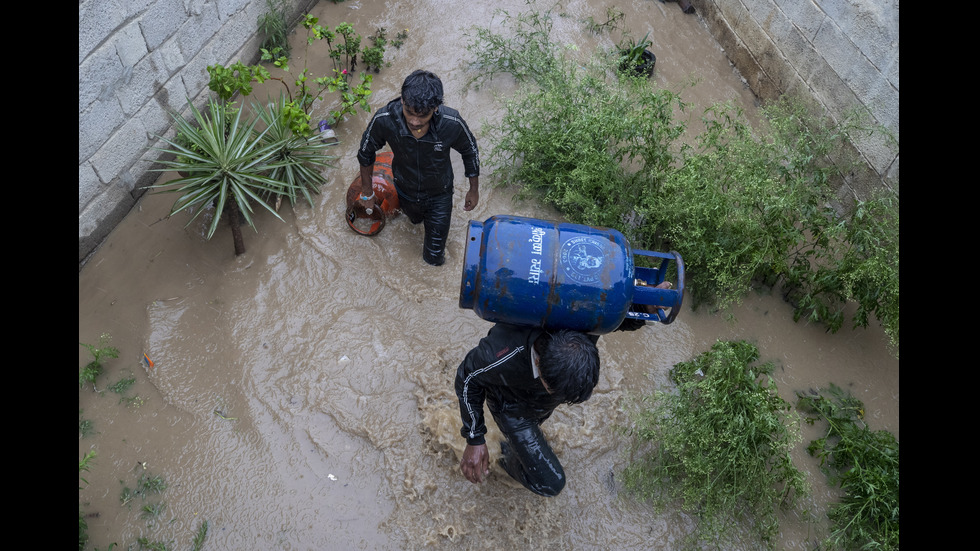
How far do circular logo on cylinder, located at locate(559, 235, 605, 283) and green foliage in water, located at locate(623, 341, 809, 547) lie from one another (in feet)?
4.38

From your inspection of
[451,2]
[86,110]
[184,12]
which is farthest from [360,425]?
[451,2]

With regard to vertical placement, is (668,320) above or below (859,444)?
above

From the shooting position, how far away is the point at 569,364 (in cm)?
228

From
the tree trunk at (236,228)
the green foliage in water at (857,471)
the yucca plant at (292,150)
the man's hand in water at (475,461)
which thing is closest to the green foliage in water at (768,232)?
the green foliage in water at (857,471)

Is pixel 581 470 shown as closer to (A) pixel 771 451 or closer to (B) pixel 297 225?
(A) pixel 771 451

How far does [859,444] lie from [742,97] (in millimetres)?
3791

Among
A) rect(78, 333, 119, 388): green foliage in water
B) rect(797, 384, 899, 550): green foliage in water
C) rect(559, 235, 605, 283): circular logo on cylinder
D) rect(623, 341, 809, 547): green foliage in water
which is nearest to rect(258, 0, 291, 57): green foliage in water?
rect(78, 333, 119, 388): green foliage in water

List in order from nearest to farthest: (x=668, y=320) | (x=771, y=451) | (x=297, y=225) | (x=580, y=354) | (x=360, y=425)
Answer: (x=580, y=354)
(x=668, y=320)
(x=771, y=451)
(x=360, y=425)
(x=297, y=225)

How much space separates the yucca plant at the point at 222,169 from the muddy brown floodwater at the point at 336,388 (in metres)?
0.27

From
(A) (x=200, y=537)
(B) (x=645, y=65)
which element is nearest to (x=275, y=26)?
(B) (x=645, y=65)

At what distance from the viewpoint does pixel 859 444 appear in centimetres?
344

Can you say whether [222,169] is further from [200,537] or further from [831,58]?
[831,58]

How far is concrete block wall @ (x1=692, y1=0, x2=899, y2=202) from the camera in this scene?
4.64 metres

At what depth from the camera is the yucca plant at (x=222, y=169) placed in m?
3.86
